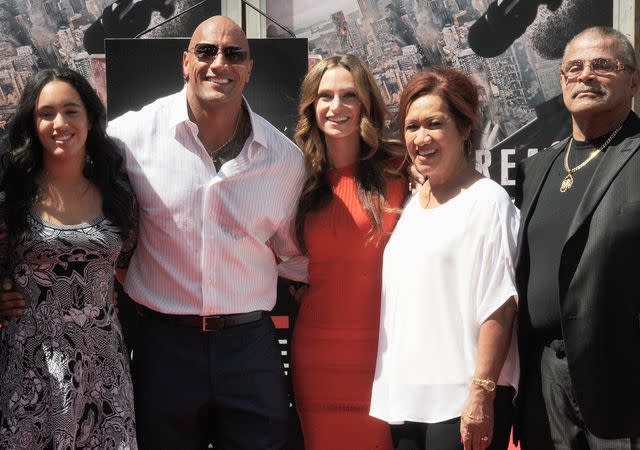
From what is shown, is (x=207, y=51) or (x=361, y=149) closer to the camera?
(x=207, y=51)

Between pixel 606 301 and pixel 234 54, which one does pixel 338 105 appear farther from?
pixel 606 301

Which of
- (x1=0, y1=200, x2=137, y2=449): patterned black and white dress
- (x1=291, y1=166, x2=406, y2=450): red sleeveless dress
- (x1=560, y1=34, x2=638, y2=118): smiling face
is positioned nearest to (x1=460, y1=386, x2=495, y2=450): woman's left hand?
(x1=291, y1=166, x2=406, y2=450): red sleeveless dress

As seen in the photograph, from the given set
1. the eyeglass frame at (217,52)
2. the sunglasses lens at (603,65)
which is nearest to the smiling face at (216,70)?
the eyeglass frame at (217,52)

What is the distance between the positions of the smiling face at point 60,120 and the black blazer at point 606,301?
169 cm

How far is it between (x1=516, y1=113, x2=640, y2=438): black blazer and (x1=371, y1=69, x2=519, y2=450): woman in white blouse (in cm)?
20

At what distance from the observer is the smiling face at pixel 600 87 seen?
269 centimetres

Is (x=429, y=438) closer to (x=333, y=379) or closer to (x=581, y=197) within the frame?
(x=333, y=379)

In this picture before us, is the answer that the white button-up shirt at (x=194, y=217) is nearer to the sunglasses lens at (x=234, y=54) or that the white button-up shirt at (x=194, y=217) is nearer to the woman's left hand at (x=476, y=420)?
the sunglasses lens at (x=234, y=54)

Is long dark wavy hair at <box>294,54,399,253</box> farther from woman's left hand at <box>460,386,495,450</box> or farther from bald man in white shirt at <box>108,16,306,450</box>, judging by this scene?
woman's left hand at <box>460,386,495,450</box>

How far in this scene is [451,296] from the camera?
8.58ft

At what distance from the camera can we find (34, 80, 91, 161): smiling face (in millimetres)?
2770

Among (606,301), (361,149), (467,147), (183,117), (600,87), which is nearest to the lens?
(606,301)

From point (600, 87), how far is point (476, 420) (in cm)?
119

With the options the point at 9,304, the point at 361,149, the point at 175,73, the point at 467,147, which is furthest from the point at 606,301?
A: the point at 175,73
